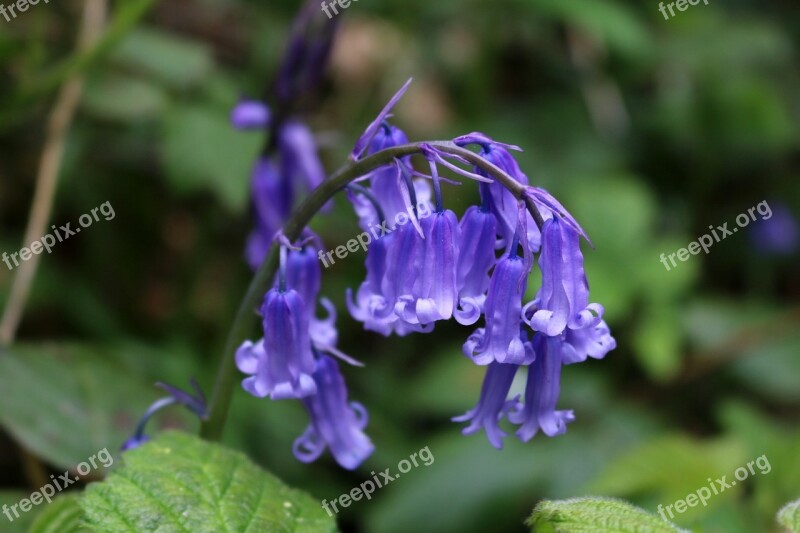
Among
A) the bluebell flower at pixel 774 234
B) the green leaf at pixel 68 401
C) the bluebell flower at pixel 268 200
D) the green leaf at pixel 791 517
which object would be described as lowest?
the bluebell flower at pixel 774 234

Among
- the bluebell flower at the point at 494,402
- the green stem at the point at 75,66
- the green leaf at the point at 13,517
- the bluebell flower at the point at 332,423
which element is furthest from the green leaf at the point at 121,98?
the bluebell flower at the point at 494,402

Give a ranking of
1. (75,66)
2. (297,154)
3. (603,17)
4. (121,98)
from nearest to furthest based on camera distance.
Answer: (297,154)
(75,66)
(121,98)
(603,17)

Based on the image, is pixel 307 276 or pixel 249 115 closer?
pixel 307 276

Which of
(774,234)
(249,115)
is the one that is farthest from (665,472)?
(774,234)

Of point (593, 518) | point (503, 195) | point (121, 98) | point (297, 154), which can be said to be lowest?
point (593, 518)

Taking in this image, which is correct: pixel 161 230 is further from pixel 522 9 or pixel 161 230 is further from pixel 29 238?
pixel 522 9

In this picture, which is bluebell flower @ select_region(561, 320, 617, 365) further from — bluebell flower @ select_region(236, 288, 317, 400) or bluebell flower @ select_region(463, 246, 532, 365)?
bluebell flower @ select_region(236, 288, 317, 400)

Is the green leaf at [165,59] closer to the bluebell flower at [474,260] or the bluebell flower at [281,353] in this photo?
the bluebell flower at [281,353]

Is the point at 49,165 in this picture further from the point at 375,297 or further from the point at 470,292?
the point at 470,292
